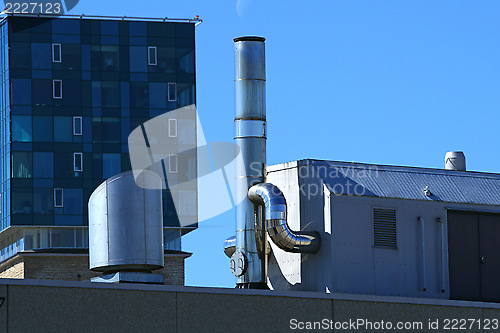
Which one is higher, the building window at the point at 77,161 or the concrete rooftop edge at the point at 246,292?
the building window at the point at 77,161

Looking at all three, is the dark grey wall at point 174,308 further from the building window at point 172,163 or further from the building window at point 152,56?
the building window at point 152,56

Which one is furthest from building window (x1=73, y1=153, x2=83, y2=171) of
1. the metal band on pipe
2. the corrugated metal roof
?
the metal band on pipe

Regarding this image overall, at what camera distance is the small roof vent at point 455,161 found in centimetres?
3697

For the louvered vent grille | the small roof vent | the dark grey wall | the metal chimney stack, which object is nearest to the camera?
the dark grey wall

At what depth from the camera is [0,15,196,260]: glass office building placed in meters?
86.5

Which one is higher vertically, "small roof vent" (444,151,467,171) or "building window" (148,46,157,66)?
"building window" (148,46,157,66)

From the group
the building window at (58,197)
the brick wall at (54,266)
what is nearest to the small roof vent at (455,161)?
the brick wall at (54,266)

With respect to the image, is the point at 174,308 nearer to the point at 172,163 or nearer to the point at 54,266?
the point at 54,266

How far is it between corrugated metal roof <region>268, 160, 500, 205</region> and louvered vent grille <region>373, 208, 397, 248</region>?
1.61 feet

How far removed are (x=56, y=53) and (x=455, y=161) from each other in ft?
184

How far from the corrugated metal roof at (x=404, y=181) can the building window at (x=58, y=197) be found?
53.7 m

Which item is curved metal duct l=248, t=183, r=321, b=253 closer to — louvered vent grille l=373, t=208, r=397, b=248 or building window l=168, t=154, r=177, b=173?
louvered vent grille l=373, t=208, r=397, b=248

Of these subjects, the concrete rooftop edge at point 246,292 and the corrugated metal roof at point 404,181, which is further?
the corrugated metal roof at point 404,181

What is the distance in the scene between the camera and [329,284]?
32.1m
